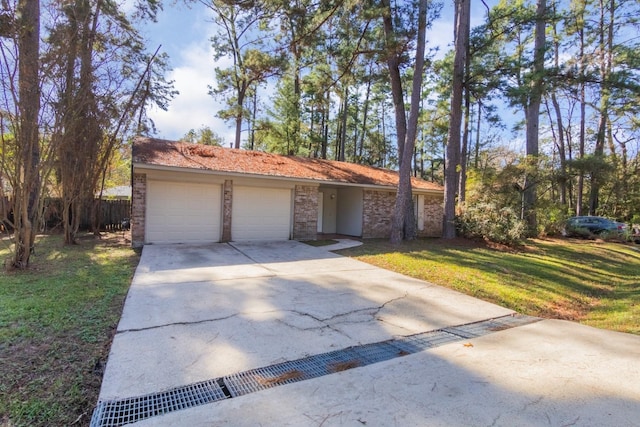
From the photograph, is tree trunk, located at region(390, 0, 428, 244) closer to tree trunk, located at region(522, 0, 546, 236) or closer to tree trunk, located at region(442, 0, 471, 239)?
tree trunk, located at region(442, 0, 471, 239)

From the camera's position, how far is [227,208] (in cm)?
1064

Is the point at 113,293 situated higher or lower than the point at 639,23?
lower

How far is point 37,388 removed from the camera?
8.16ft

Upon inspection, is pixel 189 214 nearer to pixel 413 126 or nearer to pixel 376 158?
pixel 413 126

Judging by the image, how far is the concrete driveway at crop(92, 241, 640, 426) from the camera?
2.31m

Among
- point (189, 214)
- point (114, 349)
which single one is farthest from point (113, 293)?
point (189, 214)

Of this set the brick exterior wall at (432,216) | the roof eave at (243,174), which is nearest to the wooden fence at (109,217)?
the roof eave at (243,174)

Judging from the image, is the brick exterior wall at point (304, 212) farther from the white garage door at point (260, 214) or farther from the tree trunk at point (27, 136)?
the tree trunk at point (27, 136)

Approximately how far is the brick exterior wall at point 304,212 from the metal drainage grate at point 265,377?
8278 mm

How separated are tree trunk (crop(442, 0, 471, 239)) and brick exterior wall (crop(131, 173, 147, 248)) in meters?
10.4

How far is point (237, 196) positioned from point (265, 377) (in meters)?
8.64

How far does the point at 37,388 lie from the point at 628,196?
30532mm

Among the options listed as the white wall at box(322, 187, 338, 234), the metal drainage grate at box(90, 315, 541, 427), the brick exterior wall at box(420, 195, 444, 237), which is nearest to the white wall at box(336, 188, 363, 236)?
the white wall at box(322, 187, 338, 234)

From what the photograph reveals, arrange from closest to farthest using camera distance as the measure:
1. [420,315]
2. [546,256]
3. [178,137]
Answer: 1. [420,315]
2. [546,256]
3. [178,137]
